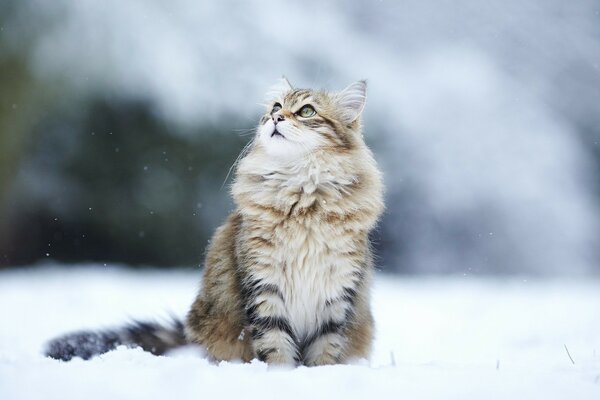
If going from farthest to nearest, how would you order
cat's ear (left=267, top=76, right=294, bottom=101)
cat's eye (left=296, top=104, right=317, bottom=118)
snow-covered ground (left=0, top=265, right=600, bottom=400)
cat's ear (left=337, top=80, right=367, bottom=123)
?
1. cat's ear (left=267, top=76, right=294, bottom=101)
2. cat's ear (left=337, top=80, right=367, bottom=123)
3. cat's eye (left=296, top=104, right=317, bottom=118)
4. snow-covered ground (left=0, top=265, right=600, bottom=400)

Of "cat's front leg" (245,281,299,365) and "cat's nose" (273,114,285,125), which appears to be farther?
"cat's nose" (273,114,285,125)

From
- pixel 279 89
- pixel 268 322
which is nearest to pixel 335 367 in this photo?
pixel 268 322

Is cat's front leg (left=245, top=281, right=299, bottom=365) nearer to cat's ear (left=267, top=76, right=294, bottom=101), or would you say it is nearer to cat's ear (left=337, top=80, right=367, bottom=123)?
cat's ear (left=337, top=80, right=367, bottom=123)

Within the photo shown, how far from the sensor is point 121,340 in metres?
→ 3.32

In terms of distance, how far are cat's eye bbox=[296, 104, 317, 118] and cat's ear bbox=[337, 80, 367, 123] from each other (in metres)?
0.20

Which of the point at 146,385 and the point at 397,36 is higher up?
the point at 397,36

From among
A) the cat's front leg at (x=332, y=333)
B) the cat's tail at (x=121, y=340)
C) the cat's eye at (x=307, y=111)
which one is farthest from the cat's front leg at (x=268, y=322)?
the cat's eye at (x=307, y=111)

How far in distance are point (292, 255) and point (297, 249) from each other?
4 cm

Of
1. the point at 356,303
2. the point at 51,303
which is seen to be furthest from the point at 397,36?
the point at 356,303

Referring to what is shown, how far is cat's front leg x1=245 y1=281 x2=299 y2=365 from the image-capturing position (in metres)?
2.84

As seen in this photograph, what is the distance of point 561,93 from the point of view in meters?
8.15

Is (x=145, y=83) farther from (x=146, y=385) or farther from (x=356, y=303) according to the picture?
(x=146, y=385)

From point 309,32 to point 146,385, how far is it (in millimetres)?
6033

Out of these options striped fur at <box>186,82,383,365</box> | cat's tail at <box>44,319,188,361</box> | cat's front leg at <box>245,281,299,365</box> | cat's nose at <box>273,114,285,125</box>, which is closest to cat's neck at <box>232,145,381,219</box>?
striped fur at <box>186,82,383,365</box>
